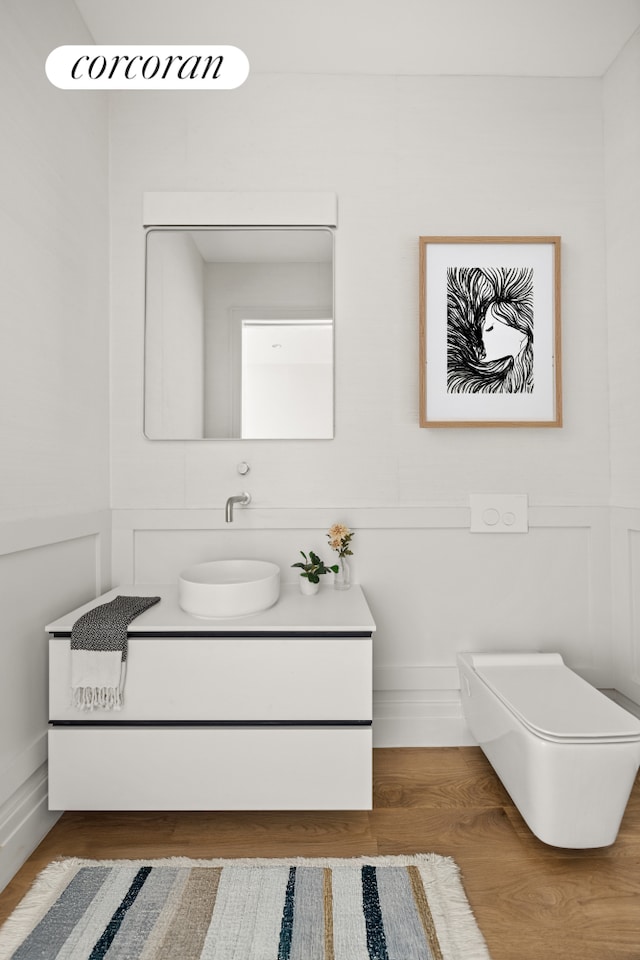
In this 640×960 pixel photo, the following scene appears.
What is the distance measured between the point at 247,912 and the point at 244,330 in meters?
1.76

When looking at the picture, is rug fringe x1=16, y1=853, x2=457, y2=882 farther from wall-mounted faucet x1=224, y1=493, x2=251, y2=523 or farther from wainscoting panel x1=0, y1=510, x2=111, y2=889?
wall-mounted faucet x1=224, y1=493, x2=251, y2=523

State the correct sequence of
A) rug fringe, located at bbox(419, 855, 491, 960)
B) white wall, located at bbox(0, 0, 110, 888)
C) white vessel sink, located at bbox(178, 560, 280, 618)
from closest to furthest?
rug fringe, located at bbox(419, 855, 491, 960), white wall, located at bbox(0, 0, 110, 888), white vessel sink, located at bbox(178, 560, 280, 618)

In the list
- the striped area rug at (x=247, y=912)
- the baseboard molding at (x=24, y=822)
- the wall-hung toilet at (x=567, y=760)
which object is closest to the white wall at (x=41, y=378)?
the baseboard molding at (x=24, y=822)

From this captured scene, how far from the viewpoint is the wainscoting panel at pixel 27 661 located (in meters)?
1.51

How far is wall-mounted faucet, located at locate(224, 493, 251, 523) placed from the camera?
6.46ft

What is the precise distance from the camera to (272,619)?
168cm

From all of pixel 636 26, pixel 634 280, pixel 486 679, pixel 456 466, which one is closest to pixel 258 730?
pixel 486 679

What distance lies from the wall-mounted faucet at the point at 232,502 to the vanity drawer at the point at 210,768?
26.5 inches

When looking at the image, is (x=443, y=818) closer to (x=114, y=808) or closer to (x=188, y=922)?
(x=188, y=922)

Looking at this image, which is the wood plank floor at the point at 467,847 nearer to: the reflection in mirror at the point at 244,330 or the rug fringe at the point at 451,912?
the rug fringe at the point at 451,912

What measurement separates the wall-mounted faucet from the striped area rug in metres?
0.99

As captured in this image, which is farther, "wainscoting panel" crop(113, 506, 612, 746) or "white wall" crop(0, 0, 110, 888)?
"wainscoting panel" crop(113, 506, 612, 746)

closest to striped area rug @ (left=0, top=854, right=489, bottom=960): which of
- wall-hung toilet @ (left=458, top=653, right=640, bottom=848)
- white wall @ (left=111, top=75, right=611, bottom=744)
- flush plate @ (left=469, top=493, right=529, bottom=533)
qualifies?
wall-hung toilet @ (left=458, top=653, right=640, bottom=848)

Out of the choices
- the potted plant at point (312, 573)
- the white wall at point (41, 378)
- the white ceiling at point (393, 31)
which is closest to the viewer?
the white wall at point (41, 378)
